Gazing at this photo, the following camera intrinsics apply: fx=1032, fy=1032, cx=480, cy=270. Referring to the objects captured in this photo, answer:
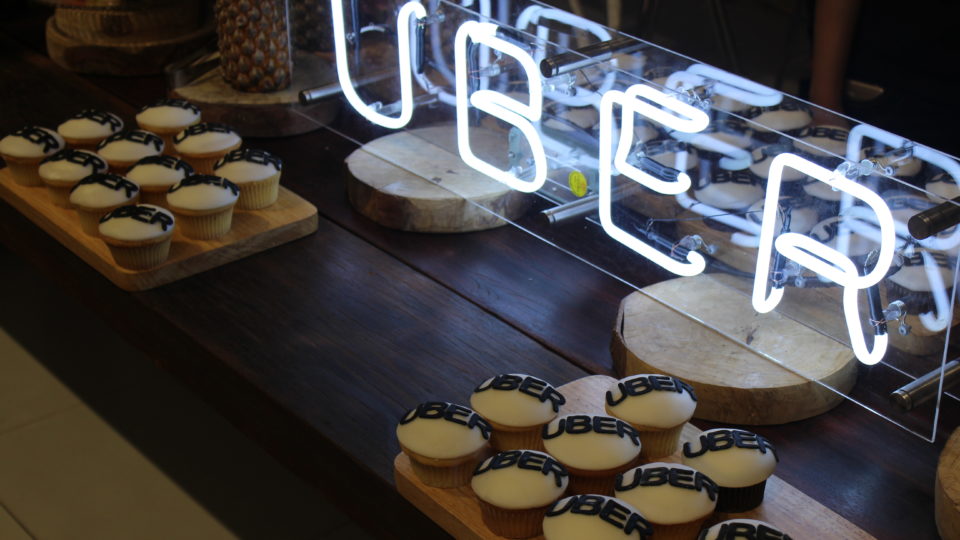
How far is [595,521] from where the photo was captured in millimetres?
1046

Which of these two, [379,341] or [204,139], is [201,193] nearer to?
[204,139]

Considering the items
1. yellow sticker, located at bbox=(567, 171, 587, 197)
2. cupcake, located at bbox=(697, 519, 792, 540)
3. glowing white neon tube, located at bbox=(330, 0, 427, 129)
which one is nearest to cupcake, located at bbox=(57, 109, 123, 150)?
glowing white neon tube, located at bbox=(330, 0, 427, 129)

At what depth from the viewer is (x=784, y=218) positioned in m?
1.28

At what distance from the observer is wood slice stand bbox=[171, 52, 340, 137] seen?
2133mm

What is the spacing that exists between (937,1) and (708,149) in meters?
1.99

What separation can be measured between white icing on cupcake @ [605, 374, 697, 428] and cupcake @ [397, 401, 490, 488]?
0.16m

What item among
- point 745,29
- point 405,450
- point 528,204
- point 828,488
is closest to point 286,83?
point 528,204

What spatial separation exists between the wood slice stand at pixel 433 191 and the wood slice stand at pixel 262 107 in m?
0.30

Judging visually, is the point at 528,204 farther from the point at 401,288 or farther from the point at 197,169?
the point at 197,169

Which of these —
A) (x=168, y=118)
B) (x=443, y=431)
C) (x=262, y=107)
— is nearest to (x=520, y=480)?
(x=443, y=431)

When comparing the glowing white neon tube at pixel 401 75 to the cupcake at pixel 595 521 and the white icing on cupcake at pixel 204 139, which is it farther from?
the cupcake at pixel 595 521

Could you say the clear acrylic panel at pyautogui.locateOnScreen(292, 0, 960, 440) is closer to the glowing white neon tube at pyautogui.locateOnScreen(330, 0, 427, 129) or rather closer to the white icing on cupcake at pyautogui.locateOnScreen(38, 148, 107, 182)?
the glowing white neon tube at pyautogui.locateOnScreen(330, 0, 427, 129)

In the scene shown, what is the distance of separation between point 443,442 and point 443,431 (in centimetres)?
2

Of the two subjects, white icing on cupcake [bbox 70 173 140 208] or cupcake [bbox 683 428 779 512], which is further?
white icing on cupcake [bbox 70 173 140 208]
